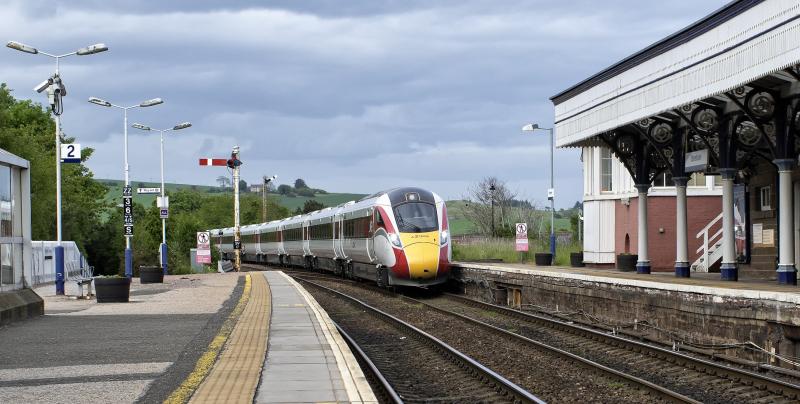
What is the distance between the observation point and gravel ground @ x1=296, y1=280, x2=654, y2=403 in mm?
11703

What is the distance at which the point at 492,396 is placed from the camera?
1174 centimetres

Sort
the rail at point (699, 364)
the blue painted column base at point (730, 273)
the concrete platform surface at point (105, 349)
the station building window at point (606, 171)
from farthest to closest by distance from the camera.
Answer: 1. the station building window at point (606, 171)
2. the blue painted column base at point (730, 273)
3. the rail at point (699, 364)
4. the concrete platform surface at point (105, 349)

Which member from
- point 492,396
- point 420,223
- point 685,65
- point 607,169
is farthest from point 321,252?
point 492,396

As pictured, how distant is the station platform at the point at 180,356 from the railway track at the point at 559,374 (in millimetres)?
2399

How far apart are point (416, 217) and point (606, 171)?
14046 mm

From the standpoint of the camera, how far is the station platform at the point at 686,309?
→ 554 inches

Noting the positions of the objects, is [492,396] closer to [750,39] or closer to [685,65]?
[750,39]

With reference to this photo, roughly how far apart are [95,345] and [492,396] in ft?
21.3

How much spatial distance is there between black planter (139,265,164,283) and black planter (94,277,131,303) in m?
12.4

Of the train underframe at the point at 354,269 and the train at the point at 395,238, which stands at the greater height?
the train at the point at 395,238

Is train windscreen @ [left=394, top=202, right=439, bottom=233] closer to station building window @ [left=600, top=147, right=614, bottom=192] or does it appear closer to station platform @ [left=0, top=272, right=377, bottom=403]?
station platform @ [left=0, top=272, right=377, bottom=403]

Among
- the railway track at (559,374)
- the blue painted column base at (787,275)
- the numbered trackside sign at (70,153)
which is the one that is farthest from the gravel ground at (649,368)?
the numbered trackside sign at (70,153)

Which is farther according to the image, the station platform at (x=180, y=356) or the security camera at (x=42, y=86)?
the security camera at (x=42, y=86)

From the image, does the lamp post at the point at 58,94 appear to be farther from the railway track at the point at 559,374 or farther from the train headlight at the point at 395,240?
the railway track at the point at 559,374
